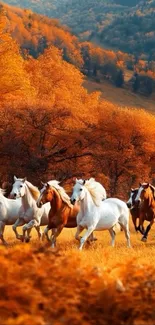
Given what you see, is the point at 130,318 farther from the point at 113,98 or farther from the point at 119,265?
the point at 113,98

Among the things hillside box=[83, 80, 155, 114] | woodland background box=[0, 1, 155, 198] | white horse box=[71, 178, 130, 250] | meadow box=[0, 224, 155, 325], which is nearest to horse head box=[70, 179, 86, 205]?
white horse box=[71, 178, 130, 250]

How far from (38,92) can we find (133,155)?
23.3m

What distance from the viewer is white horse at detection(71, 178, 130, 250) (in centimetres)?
1814

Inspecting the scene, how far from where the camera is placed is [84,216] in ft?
60.7

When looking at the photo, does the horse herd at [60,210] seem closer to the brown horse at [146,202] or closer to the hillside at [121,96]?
the brown horse at [146,202]

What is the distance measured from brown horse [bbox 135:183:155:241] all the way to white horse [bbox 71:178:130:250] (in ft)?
8.63

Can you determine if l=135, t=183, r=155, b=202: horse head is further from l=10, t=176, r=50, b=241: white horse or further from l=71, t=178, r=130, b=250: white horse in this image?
l=10, t=176, r=50, b=241: white horse

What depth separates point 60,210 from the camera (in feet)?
62.8

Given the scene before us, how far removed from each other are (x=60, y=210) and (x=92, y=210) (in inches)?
48.2

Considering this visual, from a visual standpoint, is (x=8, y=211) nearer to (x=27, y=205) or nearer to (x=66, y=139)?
(x=27, y=205)

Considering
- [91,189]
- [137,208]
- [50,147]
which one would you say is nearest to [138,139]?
[50,147]

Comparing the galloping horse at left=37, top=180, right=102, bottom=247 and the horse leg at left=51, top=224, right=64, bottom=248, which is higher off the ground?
the galloping horse at left=37, top=180, right=102, bottom=247

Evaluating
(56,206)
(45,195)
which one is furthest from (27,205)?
(45,195)

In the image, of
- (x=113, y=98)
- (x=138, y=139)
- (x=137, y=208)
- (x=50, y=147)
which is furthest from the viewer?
(x=113, y=98)
